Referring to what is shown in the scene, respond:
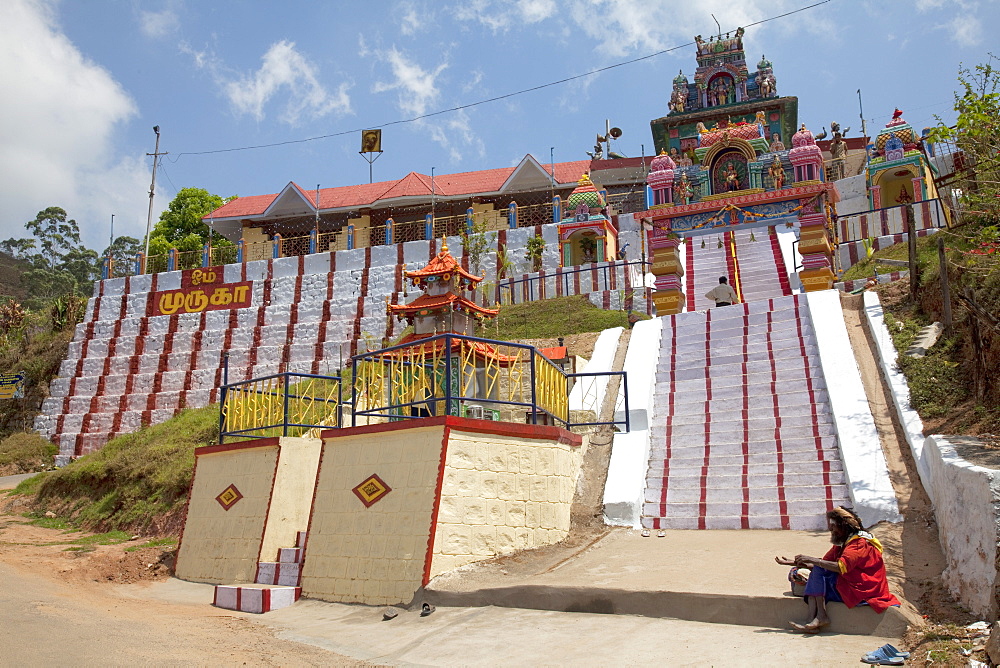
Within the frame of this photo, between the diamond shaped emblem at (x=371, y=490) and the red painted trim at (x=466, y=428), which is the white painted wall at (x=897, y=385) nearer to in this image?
the red painted trim at (x=466, y=428)

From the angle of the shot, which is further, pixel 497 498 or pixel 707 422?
pixel 707 422

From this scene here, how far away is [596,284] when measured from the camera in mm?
25281

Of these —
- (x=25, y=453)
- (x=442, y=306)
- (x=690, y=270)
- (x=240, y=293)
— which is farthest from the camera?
(x=240, y=293)

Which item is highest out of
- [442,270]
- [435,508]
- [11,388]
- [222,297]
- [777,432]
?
[222,297]

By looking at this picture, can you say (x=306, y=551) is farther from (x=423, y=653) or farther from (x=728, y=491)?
(x=728, y=491)

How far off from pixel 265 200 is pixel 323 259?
295 inches

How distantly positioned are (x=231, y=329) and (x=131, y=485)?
13791 millimetres

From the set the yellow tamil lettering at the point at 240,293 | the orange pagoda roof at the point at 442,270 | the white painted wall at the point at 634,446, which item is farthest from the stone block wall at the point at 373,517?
the yellow tamil lettering at the point at 240,293

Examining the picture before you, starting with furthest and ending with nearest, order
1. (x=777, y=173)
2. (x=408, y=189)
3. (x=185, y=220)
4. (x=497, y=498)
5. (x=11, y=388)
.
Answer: (x=185, y=220) → (x=408, y=189) → (x=11, y=388) → (x=777, y=173) → (x=497, y=498)

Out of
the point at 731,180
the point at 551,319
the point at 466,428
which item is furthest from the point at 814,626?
the point at 731,180

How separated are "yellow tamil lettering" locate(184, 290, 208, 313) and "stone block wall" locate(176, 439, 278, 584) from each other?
21.1 metres

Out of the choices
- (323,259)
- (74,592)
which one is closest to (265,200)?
(323,259)

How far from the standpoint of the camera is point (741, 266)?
23.2 m

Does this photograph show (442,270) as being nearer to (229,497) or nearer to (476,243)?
(229,497)
